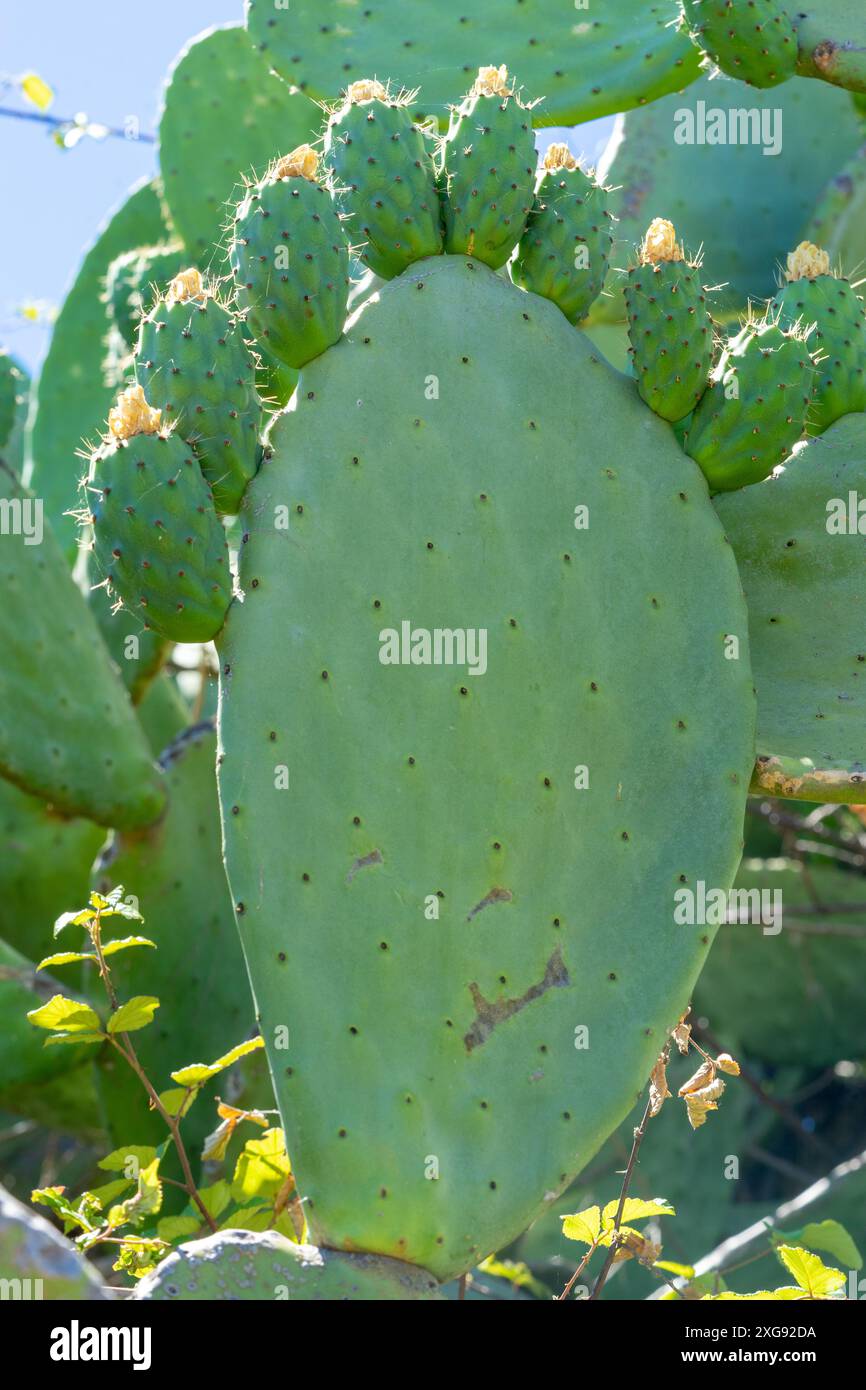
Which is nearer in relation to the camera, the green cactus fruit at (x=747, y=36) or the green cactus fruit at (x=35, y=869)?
the green cactus fruit at (x=747, y=36)

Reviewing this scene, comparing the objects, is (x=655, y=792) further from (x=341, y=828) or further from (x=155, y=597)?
(x=155, y=597)

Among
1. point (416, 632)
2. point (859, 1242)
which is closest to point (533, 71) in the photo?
point (416, 632)

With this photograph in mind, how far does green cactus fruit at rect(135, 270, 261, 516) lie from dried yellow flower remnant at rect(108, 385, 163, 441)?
42mm

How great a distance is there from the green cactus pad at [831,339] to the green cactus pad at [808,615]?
0.09ft

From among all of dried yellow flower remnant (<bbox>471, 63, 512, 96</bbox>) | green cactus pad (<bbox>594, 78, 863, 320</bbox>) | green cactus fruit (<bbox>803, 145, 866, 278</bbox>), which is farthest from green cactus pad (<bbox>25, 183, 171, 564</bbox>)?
dried yellow flower remnant (<bbox>471, 63, 512, 96</bbox>)

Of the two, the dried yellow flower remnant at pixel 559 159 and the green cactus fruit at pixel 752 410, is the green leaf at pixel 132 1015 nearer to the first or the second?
the green cactus fruit at pixel 752 410

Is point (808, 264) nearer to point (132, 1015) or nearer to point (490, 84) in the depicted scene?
point (490, 84)

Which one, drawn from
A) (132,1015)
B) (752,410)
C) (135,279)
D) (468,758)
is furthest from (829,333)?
(135,279)

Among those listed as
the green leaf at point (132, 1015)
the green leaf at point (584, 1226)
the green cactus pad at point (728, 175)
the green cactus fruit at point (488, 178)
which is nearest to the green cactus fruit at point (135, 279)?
the green cactus pad at point (728, 175)

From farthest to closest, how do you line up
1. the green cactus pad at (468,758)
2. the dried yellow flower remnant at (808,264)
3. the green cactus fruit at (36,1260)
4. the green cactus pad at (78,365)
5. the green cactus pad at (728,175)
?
the green cactus pad at (78,365) < the green cactus pad at (728,175) < the dried yellow flower remnant at (808,264) < the green cactus pad at (468,758) < the green cactus fruit at (36,1260)

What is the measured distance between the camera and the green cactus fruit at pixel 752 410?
6.25 feet

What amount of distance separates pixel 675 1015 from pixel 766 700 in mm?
489

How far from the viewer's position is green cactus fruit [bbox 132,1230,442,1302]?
137 cm

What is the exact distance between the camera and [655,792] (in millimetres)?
1733
